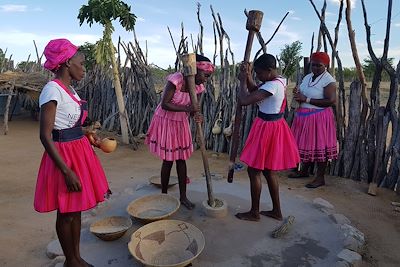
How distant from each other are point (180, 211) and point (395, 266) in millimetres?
1821

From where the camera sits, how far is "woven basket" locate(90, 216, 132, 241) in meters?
2.75

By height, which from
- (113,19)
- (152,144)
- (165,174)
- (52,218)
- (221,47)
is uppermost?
(113,19)

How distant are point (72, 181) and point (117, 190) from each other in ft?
7.91

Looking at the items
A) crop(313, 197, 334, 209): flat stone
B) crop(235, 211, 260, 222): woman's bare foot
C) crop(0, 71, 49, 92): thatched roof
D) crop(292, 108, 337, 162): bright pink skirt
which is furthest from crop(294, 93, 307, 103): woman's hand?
crop(0, 71, 49, 92): thatched roof

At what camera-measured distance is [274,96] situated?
290 cm

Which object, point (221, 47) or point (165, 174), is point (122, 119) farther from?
point (165, 174)

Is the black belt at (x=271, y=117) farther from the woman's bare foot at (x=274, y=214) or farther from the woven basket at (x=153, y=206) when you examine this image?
the woven basket at (x=153, y=206)

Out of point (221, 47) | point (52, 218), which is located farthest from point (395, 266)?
point (221, 47)

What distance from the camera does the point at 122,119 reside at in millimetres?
6727

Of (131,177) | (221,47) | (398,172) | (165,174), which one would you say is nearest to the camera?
(165,174)

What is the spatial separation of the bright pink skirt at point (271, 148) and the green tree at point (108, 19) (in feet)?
13.4

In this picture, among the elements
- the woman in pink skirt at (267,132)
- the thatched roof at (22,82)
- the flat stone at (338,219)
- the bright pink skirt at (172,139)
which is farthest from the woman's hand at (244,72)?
the thatched roof at (22,82)

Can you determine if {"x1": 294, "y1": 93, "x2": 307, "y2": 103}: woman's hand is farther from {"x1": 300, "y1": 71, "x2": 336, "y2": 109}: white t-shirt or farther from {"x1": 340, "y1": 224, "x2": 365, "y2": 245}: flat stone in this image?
{"x1": 340, "y1": 224, "x2": 365, "y2": 245}: flat stone

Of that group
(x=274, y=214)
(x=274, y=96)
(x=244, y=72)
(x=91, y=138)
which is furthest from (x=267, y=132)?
(x=91, y=138)
